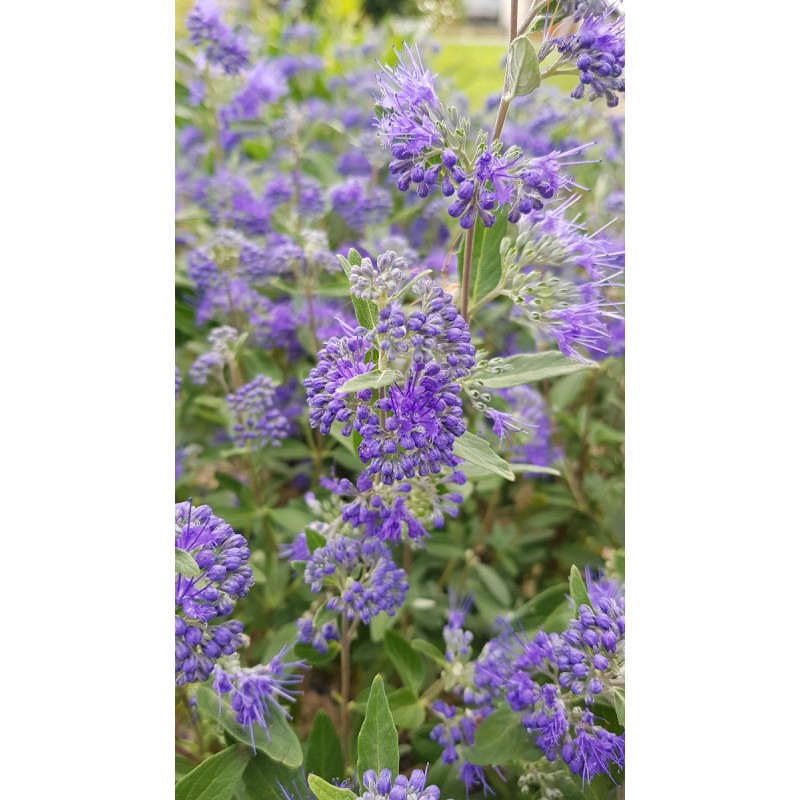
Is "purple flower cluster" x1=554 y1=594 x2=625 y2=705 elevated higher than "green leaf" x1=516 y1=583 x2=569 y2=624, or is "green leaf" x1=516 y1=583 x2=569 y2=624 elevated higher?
"purple flower cluster" x1=554 y1=594 x2=625 y2=705

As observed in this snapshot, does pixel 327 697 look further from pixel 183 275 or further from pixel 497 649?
pixel 183 275

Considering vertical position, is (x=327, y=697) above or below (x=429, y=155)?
below

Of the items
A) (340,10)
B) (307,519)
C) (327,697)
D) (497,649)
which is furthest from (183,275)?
(340,10)

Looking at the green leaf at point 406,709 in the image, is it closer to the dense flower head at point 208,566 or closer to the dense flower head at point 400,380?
the dense flower head at point 208,566

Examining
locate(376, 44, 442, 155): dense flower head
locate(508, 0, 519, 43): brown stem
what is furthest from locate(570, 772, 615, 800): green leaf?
locate(508, 0, 519, 43): brown stem

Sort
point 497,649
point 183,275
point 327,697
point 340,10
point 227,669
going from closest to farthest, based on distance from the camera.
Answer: point 227,669, point 497,649, point 327,697, point 183,275, point 340,10

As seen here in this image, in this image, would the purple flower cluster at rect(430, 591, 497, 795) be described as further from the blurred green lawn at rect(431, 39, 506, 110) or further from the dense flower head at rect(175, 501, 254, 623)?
the blurred green lawn at rect(431, 39, 506, 110)
